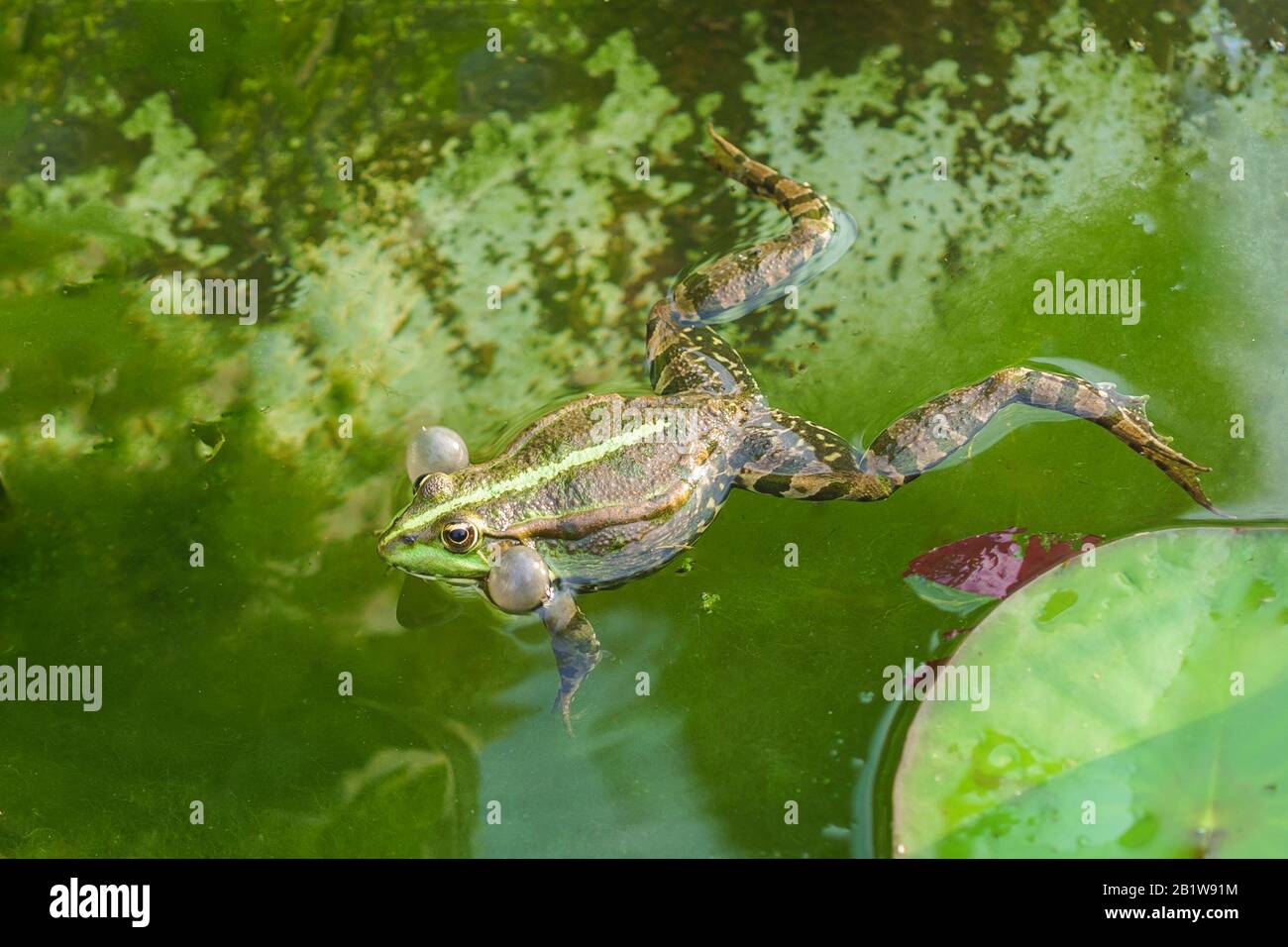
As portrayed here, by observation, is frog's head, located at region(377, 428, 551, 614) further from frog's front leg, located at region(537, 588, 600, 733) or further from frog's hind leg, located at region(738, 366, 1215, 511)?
frog's hind leg, located at region(738, 366, 1215, 511)

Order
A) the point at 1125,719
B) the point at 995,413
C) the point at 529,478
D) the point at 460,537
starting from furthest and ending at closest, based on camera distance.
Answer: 1. the point at 995,413
2. the point at 529,478
3. the point at 460,537
4. the point at 1125,719

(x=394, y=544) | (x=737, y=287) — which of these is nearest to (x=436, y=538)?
(x=394, y=544)

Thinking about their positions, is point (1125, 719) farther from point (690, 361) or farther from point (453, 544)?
point (453, 544)

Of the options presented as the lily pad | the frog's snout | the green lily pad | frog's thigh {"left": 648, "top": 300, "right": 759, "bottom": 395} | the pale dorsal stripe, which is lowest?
the green lily pad

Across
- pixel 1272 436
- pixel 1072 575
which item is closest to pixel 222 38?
pixel 1072 575

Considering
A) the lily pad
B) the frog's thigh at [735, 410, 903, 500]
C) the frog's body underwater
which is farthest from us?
the frog's thigh at [735, 410, 903, 500]

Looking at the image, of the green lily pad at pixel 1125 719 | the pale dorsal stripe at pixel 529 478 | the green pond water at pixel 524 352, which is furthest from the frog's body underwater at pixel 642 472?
the green lily pad at pixel 1125 719

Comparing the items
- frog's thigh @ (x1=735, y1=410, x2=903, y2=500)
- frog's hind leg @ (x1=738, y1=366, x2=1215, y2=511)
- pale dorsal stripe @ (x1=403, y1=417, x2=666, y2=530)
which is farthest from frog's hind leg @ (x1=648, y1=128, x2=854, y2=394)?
pale dorsal stripe @ (x1=403, y1=417, x2=666, y2=530)
